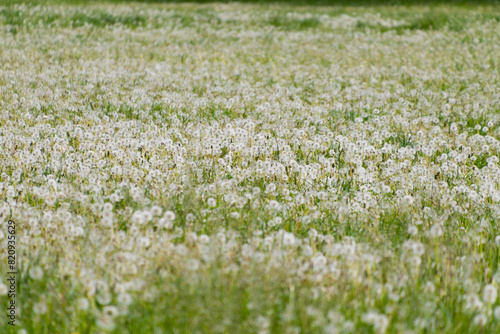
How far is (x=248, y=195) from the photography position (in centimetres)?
410

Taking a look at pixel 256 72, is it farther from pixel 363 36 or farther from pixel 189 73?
pixel 363 36

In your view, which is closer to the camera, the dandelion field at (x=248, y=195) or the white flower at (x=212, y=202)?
the dandelion field at (x=248, y=195)

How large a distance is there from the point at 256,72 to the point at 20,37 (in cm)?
707

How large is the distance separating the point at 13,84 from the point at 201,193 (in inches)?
227

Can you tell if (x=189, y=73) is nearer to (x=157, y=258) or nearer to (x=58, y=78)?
(x=58, y=78)

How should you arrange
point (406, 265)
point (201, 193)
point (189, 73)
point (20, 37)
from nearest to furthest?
point (406, 265) < point (201, 193) < point (189, 73) < point (20, 37)

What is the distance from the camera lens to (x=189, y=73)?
1013 cm

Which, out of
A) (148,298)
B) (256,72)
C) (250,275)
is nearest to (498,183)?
(250,275)

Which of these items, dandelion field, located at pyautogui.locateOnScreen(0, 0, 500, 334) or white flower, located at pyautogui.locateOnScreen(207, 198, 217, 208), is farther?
white flower, located at pyautogui.locateOnScreen(207, 198, 217, 208)

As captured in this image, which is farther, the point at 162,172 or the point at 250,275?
the point at 162,172

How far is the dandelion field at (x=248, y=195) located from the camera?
2662mm

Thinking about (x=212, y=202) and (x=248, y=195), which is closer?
(x=212, y=202)

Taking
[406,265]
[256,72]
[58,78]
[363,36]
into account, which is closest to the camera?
[406,265]

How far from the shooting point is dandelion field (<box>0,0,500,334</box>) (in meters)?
2.66
